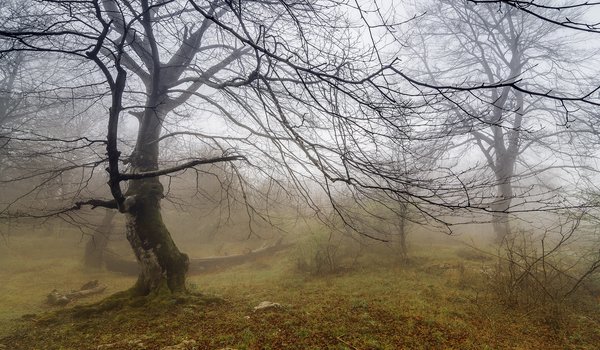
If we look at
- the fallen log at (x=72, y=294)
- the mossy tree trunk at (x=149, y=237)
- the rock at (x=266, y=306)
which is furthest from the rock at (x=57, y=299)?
the rock at (x=266, y=306)

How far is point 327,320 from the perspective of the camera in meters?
4.92

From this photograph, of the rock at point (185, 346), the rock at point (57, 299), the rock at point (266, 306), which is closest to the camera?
the rock at point (185, 346)

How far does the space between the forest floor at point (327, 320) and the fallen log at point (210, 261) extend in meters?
4.65

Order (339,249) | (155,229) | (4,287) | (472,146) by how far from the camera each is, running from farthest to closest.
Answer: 1. (472,146)
2. (339,249)
3. (4,287)
4. (155,229)

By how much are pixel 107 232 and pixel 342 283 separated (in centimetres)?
1096

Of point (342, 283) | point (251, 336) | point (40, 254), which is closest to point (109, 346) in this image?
point (251, 336)

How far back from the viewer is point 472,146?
1534 centimetres

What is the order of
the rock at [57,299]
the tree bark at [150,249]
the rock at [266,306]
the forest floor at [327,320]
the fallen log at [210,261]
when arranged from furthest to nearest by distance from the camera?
the fallen log at [210,261] → the rock at [57,299] → the tree bark at [150,249] → the rock at [266,306] → the forest floor at [327,320]

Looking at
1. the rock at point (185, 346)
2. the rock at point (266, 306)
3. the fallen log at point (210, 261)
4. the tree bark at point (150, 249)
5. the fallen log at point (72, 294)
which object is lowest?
the fallen log at point (72, 294)

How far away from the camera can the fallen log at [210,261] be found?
43.8 ft

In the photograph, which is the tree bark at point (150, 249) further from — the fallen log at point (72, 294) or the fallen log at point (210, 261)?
the fallen log at point (210, 261)

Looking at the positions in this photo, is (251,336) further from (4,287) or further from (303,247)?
(4,287)

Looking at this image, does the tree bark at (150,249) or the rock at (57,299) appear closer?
the tree bark at (150,249)

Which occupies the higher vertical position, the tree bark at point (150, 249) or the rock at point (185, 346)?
the tree bark at point (150, 249)
